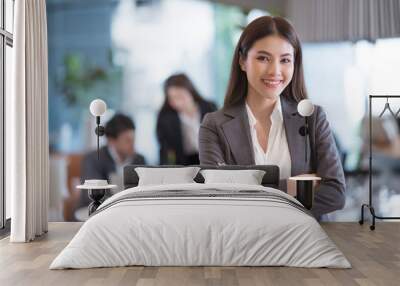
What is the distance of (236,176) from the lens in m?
6.68

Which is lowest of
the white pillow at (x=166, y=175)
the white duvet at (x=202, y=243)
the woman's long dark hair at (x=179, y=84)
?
the white duvet at (x=202, y=243)

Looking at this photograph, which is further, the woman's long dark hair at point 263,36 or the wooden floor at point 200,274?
the woman's long dark hair at point 263,36

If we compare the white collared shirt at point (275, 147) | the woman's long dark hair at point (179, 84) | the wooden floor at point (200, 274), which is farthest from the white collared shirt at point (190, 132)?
the wooden floor at point (200, 274)

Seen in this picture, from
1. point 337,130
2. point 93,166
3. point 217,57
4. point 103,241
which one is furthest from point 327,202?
point 103,241

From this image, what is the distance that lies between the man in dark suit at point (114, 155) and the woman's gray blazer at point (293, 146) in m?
0.84

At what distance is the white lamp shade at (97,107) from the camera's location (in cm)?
721

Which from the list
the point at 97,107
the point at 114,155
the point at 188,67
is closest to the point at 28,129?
the point at 97,107

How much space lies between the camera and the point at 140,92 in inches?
297

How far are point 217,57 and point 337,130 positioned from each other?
1664 mm

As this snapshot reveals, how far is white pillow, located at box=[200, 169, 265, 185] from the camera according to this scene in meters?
6.64

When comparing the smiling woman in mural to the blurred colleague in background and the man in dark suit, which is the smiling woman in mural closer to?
the blurred colleague in background

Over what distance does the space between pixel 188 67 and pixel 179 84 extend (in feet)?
0.75

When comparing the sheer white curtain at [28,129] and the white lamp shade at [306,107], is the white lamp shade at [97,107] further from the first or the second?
the white lamp shade at [306,107]

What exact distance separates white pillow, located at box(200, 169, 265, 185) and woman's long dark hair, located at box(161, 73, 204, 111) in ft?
3.63
